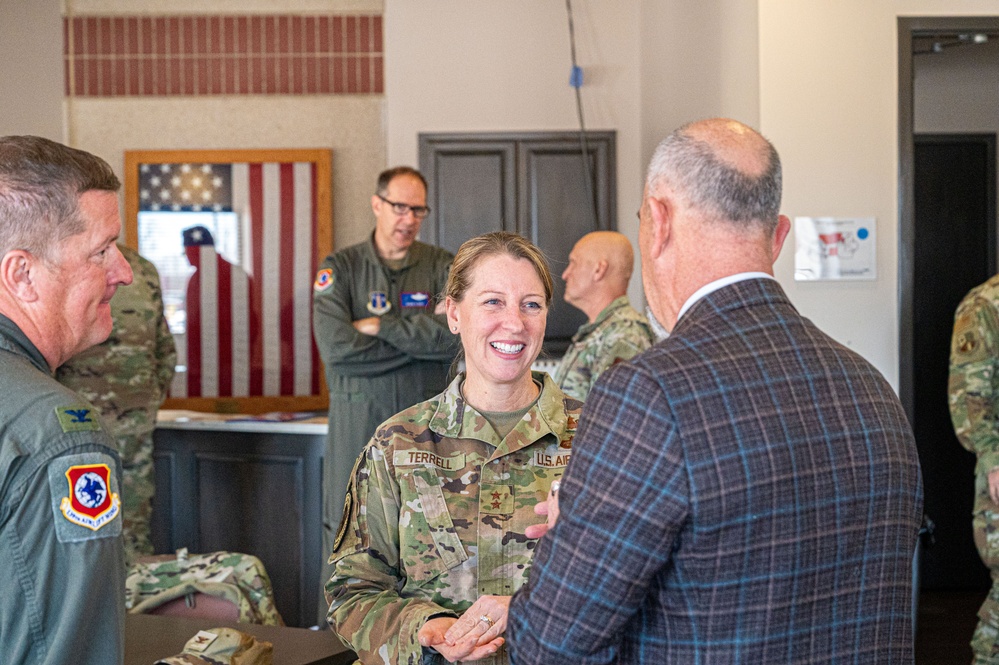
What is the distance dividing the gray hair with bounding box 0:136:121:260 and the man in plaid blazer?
2.64 feet

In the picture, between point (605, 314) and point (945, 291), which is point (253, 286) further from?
point (945, 291)

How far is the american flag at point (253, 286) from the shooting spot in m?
6.91

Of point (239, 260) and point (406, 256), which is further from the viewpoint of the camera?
point (239, 260)

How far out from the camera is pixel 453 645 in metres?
1.81

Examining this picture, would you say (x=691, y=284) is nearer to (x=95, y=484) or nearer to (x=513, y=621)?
(x=513, y=621)

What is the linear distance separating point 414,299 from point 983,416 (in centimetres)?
232

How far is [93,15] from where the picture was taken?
6867mm

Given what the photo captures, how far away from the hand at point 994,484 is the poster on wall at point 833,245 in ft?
3.35

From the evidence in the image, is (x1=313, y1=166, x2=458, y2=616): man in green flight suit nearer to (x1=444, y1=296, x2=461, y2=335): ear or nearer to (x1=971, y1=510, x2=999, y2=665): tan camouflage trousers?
(x1=444, y1=296, x2=461, y2=335): ear

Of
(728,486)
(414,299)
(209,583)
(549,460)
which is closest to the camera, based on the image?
(728,486)

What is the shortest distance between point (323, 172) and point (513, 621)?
19.1 ft

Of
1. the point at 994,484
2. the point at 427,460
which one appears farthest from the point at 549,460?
the point at 994,484

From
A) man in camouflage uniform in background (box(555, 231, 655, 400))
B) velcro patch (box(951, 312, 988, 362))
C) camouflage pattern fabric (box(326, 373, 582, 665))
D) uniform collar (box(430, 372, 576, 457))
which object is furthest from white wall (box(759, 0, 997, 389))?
camouflage pattern fabric (box(326, 373, 582, 665))

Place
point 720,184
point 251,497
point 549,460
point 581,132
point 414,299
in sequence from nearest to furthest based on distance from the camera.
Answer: point 720,184
point 549,460
point 414,299
point 251,497
point 581,132
